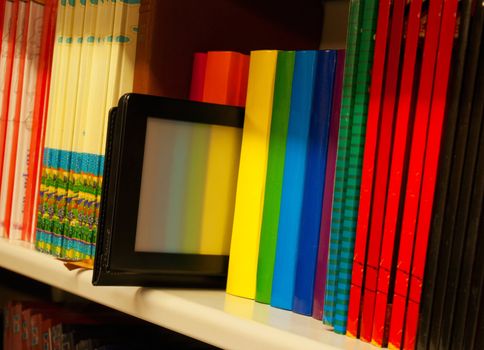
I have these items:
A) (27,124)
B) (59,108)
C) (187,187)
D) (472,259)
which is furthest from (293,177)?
(27,124)

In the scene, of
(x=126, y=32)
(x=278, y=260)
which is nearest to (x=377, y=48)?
(x=278, y=260)

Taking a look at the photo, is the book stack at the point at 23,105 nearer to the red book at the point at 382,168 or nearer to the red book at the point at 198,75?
the red book at the point at 198,75

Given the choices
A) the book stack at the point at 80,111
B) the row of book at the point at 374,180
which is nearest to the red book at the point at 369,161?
the row of book at the point at 374,180

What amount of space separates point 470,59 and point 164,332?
0.77m

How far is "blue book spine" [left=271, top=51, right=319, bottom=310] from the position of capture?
29.5 inches

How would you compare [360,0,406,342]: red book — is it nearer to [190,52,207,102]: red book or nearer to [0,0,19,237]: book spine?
[190,52,207,102]: red book

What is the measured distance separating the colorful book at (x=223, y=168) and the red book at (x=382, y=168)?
224mm

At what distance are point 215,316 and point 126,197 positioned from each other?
160 mm

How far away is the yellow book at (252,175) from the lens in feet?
2.57

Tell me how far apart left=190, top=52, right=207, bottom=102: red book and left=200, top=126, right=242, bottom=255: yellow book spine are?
0.30 ft

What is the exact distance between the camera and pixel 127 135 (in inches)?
29.5

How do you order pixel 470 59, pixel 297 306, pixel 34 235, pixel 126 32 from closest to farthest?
1. pixel 470 59
2. pixel 297 306
3. pixel 126 32
4. pixel 34 235

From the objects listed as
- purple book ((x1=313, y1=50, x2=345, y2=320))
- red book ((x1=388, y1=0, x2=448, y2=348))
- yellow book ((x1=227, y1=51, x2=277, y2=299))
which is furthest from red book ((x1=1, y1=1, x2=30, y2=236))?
red book ((x1=388, y1=0, x2=448, y2=348))

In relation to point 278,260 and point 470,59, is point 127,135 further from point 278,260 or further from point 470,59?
point 470,59
